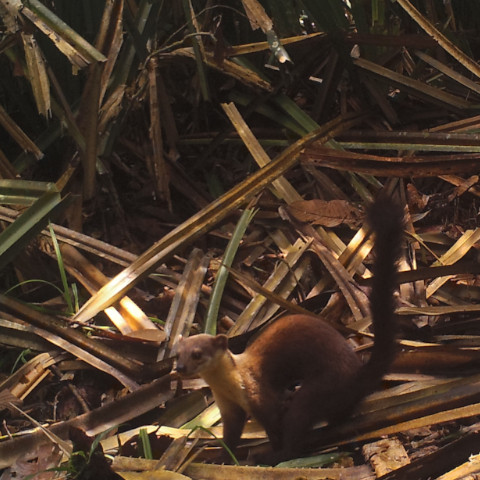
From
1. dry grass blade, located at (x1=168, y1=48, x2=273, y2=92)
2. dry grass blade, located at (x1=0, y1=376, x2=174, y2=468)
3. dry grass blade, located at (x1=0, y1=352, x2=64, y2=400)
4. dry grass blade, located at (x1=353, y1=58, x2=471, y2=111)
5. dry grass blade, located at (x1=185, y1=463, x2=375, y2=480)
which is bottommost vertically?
dry grass blade, located at (x1=185, y1=463, x2=375, y2=480)

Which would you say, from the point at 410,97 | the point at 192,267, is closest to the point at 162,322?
the point at 192,267

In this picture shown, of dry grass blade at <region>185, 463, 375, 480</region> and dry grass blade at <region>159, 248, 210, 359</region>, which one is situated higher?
dry grass blade at <region>159, 248, 210, 359</region>

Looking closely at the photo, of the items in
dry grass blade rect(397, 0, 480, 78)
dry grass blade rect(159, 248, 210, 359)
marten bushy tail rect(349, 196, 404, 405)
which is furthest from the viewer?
dry grass blade rect(397, 0, 480, 78)

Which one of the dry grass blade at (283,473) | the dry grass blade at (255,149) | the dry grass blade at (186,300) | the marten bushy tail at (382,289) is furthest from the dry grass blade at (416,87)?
the dry grass blade at (283,473)

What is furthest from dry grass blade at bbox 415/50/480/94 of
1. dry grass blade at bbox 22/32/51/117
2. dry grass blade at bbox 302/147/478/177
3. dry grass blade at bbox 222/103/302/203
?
dry grass blade at bbox 22/32/51/117

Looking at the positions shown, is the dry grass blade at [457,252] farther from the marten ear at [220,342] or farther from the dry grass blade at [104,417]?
the dry grass blade at [104,417]

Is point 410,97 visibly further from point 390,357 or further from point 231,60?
point 390,357

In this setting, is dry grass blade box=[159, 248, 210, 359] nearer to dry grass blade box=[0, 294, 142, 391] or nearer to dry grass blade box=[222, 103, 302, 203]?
dry grass blade box=[0, 294, 142, 391]
